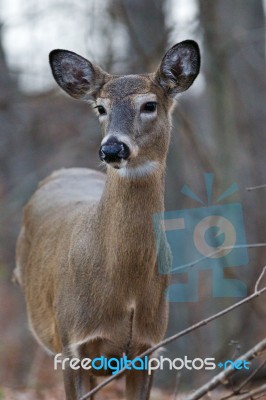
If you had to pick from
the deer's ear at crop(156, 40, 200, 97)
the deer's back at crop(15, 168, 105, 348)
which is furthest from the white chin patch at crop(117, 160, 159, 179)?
the deer's ear at crop(156, 40, 200, 97)

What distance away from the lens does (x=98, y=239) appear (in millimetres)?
6102

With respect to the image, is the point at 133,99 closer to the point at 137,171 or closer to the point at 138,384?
the point at 137,171

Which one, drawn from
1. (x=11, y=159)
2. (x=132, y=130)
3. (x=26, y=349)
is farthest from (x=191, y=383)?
(x=11, y=159)

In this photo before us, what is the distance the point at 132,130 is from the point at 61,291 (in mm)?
1441

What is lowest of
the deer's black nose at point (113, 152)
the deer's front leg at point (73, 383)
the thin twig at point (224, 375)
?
the deer's front leg at point (73, 383)

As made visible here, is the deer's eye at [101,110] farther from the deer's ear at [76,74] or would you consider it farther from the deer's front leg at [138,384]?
the deer's front leg at [138,384]

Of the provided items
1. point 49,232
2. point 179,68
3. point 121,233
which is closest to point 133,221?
point 121,233

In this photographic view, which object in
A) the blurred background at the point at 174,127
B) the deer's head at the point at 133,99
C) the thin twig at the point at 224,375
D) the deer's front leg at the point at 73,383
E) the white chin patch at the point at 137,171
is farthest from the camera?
the blurred background at the point at 174,127

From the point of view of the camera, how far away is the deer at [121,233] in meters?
5.86

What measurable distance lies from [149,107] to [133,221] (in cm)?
78

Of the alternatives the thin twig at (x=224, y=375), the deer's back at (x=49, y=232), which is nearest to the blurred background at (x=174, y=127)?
the deer's back at (x=49, y=232)

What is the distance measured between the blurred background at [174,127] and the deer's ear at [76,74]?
2950mm

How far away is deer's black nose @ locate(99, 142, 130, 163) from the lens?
523 cm

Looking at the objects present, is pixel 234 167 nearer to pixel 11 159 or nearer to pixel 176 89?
pixel 176 89
